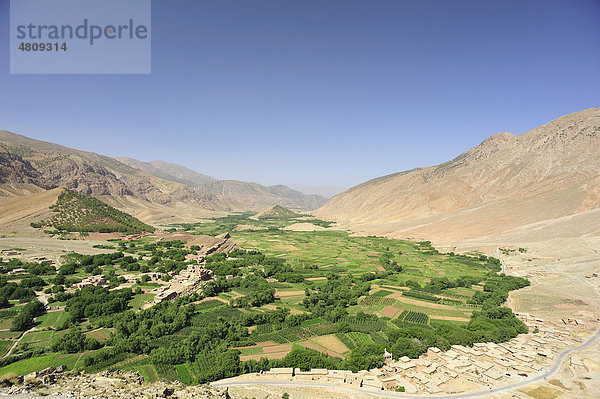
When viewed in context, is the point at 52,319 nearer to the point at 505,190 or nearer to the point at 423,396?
the point at 423,396

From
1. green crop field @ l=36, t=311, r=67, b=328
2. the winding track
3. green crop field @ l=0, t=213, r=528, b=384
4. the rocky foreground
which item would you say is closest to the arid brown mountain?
green crop field @ l=0, t=213, r=528, b=384

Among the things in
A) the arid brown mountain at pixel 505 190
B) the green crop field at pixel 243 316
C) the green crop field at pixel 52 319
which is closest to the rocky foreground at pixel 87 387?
the green crop field at pixel 243 316

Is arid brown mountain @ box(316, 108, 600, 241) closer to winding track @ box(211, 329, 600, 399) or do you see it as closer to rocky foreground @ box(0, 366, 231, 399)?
winding track @ box(211, 329, 600, 399)

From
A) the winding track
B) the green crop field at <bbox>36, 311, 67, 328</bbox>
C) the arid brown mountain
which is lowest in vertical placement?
the winding track

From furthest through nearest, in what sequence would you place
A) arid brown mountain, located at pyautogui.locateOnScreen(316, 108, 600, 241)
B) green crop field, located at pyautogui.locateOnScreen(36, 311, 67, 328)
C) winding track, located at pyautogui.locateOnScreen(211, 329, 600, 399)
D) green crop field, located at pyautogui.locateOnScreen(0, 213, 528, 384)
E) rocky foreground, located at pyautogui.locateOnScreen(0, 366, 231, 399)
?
arid brown mountain, located at pyautogui.locateOnScreen(316, 108, 600, 241) < green crop field, located at pyautogui.locateOnScreen(36, 311, 67, 328) < green crop field, located at pyautogui.locateOnScreen(0, 213, 528, 384) < winding track, located at pyautogui.locateOnScreen(211, 329, 600, 399) < rocky foreground, located at pyautogui.locateOnScreen(0, 366, 231, 399)

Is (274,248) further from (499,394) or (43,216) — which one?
(499,394)

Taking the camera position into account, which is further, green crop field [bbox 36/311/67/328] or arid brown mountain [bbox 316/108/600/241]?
arid brown mountain [bbox 316/108/600/241]

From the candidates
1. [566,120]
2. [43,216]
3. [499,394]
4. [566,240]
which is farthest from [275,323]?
[566,120]
